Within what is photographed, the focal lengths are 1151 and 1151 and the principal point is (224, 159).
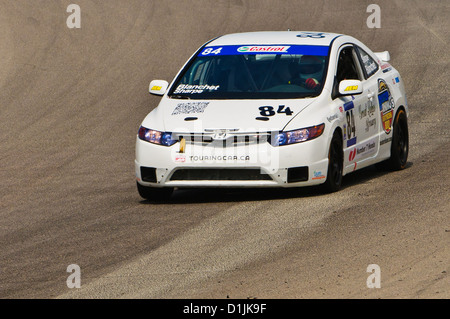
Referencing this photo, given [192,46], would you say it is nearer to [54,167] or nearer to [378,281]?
[54,167]

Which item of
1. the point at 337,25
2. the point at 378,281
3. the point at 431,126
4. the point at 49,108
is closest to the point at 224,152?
the point at 378,281

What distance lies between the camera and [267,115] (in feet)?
37.3

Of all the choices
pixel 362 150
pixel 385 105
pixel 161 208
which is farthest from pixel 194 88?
pixel 385 105

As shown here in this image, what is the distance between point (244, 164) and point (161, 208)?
1.05m

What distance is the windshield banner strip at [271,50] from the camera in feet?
41.1

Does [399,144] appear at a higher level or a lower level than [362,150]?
lower

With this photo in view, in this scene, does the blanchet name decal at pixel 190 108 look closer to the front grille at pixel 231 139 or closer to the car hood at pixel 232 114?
the car hood at pixel 232 114

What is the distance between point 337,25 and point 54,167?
12.0 metres

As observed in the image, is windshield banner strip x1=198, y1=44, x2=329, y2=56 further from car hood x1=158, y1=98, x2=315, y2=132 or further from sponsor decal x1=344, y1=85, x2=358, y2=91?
car hood x1=158, y1=98, x2=315, y2=132

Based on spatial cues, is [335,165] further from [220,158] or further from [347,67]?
[347,67]

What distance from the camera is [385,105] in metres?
13.1

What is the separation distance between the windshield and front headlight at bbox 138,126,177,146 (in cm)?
77

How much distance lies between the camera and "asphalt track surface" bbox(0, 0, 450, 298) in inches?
328

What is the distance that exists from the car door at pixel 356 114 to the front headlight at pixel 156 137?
184 cm
